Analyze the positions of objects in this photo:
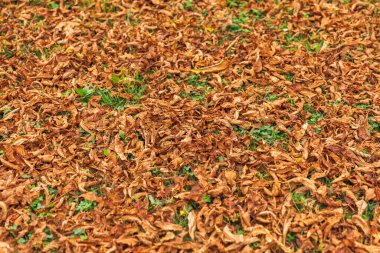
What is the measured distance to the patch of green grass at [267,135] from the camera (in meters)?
4.50

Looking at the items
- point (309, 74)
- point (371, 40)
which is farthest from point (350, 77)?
point (371, 40)

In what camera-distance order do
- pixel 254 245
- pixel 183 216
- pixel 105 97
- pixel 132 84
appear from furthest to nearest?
pixel 132 84, pixel 105 97, pixel 183 216, pixel 254 245

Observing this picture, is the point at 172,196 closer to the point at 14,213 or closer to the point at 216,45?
the point at 14,213

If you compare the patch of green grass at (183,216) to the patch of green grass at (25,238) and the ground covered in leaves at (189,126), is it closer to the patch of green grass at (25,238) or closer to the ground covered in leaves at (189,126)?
the ground covered in leaves at (189,126)

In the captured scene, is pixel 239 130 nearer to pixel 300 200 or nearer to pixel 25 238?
pixel 300 200

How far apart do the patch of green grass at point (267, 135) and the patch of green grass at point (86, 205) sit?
160 centimetres

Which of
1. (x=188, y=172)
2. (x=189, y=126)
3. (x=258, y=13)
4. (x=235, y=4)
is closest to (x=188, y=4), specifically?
(x=235, y=4)

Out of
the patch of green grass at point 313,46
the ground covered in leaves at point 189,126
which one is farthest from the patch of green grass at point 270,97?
the patch of green grass at point 313,46

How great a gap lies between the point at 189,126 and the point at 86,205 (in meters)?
1.30

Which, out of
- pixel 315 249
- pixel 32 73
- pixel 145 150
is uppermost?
pixel 32 73

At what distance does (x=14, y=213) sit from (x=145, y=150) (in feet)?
4.21

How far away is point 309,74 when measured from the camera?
206 inches

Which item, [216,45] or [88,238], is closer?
[88,238]

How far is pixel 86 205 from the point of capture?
396 cm
